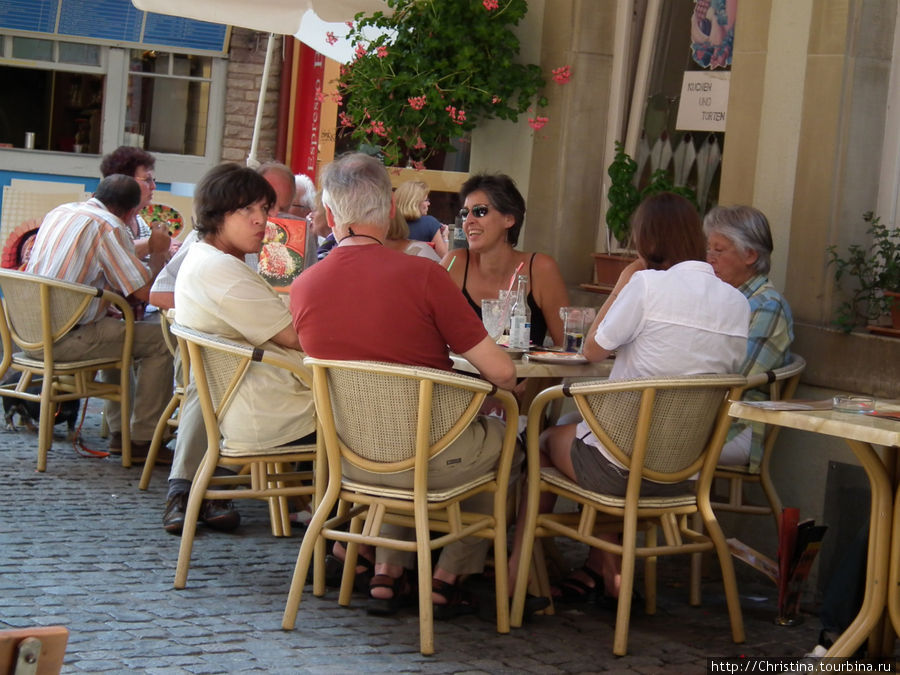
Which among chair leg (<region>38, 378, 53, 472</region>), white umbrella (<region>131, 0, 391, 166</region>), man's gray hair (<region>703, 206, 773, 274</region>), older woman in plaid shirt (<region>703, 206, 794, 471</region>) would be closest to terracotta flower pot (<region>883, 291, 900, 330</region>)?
older woman in plaid shirt (<region>703, 206, 794, 471</region>)

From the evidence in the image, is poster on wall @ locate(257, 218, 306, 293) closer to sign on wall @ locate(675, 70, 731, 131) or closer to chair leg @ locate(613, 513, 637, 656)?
sign on wall @ locate(675, 70, 731, 131)

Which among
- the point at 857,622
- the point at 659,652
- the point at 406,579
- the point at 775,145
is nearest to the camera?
the point at 857,622

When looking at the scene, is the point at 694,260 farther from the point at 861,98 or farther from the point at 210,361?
the point at 210,361

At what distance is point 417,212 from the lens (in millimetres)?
7766

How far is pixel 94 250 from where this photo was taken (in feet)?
21.8

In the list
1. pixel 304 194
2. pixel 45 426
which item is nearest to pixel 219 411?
pixel 45 426

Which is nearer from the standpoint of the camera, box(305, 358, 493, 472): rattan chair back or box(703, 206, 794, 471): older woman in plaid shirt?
box(305, 358, 493, 472): rattan chair back

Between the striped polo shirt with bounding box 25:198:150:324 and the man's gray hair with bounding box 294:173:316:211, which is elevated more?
the man's gray hair with bounding box 294:173:316:211

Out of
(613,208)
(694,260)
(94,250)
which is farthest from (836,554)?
(94,250)

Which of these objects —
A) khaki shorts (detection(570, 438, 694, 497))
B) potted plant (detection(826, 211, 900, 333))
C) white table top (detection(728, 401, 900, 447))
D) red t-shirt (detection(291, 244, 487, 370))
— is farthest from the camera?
potted plant (detection(826, 211, 900, 333))

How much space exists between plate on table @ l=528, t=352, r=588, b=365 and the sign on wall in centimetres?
201

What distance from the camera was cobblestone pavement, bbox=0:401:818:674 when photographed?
392 centimetres

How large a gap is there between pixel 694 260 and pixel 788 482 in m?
1.28

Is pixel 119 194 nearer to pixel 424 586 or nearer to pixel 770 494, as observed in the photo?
pixel 424 586
